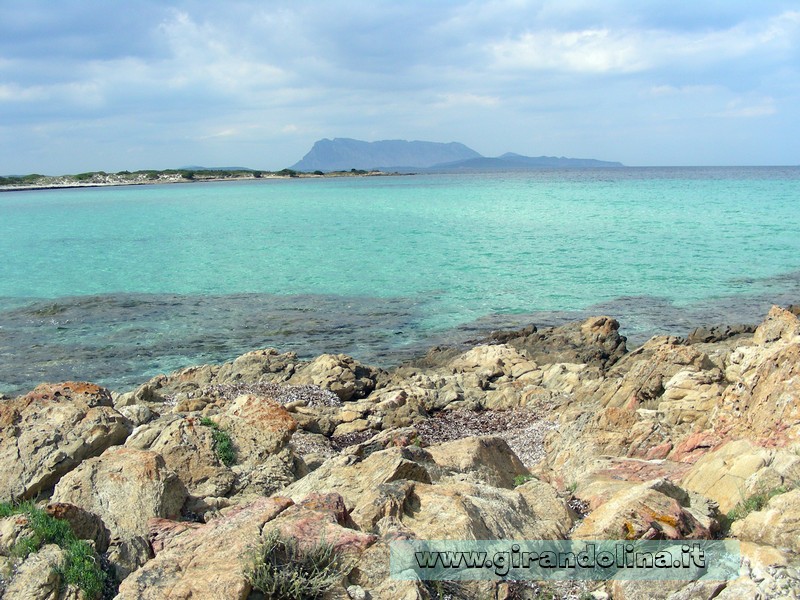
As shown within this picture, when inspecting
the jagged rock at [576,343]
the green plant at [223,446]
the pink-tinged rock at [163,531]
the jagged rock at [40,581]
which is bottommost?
the jagged rock at [576,343]

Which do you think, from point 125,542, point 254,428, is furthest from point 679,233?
point 125,542

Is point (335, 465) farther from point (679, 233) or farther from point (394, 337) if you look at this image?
point (679, 233)

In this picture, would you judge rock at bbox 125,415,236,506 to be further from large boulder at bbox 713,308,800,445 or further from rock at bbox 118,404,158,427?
large boulder at bbox 713,308,800,445

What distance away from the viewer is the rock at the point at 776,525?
19.8 feet

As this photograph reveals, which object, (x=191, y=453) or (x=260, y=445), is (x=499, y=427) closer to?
(x=260, y=445)

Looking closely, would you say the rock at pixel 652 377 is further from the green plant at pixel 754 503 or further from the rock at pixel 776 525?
the rock at pixel 776 525

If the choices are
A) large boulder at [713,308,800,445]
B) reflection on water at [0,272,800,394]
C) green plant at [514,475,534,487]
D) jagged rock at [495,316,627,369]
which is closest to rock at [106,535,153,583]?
green plant at [514,475,534,487]

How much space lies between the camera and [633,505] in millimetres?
6699

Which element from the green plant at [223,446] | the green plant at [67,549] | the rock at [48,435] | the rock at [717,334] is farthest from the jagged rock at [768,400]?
the rock at [717,334]

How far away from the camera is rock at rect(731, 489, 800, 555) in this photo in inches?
237

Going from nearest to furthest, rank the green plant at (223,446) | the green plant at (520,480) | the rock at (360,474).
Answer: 1. the rock at (360,474)
2. the green plant at (520,480)
3. the green plant at (223,446)

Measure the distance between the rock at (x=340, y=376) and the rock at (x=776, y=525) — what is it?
12.5 m

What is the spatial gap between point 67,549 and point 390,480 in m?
3.35

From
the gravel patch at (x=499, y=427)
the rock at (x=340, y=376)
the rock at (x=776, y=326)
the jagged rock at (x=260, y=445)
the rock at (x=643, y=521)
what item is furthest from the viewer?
the rock at (x=340, y=376)
